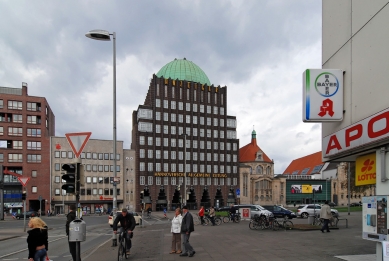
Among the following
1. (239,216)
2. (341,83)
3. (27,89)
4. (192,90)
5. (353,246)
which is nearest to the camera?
(341,83)

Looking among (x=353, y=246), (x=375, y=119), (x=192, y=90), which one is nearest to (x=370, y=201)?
(x=375, y=119)

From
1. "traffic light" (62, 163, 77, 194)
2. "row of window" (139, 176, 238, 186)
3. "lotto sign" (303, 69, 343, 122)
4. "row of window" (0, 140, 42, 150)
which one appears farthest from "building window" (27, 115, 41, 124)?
"lotto sign" (303, 69, 343, 122)

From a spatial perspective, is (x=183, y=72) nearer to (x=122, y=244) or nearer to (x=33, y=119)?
(x=33, y=119)

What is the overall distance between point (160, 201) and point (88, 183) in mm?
16754

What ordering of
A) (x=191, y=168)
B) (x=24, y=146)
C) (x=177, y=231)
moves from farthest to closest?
(x=191, y=168), (x=24, y=146), (x=177, y=231)

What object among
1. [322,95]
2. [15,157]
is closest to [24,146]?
[15,157]

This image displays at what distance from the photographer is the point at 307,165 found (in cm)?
12675

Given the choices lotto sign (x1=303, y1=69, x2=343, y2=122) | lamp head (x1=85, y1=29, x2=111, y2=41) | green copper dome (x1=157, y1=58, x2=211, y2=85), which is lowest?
lotto sign (x1=303, y1=69, x2=343, y2=122)

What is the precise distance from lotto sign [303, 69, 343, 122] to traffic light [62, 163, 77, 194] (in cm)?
677

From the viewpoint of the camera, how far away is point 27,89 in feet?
238

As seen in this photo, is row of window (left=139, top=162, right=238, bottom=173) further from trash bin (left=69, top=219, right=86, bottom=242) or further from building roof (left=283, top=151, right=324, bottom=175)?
trash bin (left=69, top=219, right=86, bottom=242)

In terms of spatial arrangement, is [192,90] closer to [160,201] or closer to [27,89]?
[160,201]

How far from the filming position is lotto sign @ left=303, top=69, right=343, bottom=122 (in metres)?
10.7

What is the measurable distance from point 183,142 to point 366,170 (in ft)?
258
